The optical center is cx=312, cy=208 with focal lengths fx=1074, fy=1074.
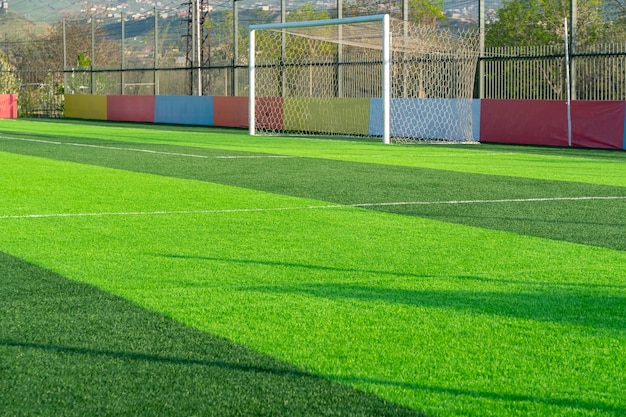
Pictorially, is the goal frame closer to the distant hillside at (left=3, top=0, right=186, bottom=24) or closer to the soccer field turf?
the soccer field turf

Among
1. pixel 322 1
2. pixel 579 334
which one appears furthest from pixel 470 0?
pixel 579 334

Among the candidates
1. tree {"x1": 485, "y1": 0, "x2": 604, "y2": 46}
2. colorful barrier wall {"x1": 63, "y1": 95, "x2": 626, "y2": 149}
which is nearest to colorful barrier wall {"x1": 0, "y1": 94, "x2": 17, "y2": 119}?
colorful barrier wall {"x1": 63, "y1": 95, "x2": 626, "y2": 149}

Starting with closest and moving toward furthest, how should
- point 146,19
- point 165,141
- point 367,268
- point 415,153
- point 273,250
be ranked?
point 367,268, point 273,250, point 415,153, point 165,141, point 146,19

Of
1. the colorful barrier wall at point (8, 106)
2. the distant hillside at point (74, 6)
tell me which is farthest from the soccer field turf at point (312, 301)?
the distant hillside at point (74, 6)

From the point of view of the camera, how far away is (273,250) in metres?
7.50

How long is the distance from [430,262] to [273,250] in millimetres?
1158

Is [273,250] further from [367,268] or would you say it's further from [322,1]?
[322,1]

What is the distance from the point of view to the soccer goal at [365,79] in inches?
1025

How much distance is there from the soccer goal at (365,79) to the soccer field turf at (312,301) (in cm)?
1329

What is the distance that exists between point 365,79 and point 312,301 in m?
25.1

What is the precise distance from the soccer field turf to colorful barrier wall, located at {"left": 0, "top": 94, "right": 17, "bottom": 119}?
35894 mm

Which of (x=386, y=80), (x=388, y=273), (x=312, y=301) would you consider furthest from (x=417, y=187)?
(x=386, y=80)

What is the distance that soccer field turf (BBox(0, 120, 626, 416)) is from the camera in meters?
4.02

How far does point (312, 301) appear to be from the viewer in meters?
5.68
